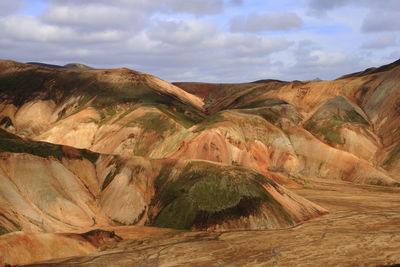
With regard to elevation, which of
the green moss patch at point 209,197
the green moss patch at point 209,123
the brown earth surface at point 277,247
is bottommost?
the brown earth surface at point 277,247

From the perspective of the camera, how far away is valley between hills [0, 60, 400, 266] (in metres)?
40.2

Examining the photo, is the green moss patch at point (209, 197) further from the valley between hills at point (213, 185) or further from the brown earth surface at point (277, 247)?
the brown earth surface at point (277, 247)

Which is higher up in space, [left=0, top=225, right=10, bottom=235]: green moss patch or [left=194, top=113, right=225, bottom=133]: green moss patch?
[left=194, top=113, right=225, bottom=133]: green moss patch

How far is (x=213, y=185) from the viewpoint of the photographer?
2087 inches

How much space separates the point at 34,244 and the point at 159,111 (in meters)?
69.7

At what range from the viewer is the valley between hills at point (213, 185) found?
4025cm

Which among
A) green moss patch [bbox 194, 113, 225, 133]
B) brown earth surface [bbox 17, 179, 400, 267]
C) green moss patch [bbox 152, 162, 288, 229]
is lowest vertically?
brown earth surface [bbox 17, 179, 400, 267]

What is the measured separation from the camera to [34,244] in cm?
3988

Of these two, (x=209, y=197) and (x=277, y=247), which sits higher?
(x=209, y=197)

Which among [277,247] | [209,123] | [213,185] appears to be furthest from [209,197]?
[209,123]

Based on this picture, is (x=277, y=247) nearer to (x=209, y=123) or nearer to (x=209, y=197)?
(x=209, y=197)

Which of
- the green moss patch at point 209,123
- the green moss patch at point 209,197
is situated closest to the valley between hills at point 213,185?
the green moss patch at point 209,197

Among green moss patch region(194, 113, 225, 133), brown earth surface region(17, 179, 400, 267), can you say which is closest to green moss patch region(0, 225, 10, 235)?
brown earth surface region(17, 179, 400, 267)

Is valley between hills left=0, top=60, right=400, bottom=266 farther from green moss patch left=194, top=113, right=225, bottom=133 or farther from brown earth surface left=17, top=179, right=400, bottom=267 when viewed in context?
green moss patch left=194, top=113, right=225, bottom=133
